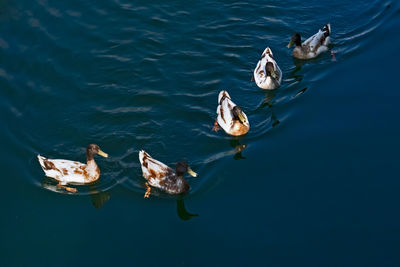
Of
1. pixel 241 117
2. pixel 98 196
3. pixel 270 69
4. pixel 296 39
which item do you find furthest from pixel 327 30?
pixel 98 196

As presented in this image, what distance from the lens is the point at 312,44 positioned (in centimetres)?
1664

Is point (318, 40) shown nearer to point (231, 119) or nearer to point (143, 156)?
point (231, 119)

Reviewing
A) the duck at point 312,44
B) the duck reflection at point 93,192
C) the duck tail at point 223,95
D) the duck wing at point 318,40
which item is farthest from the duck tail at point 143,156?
the duck wing at point 318,40

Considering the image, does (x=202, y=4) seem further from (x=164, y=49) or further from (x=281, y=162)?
(x=281, y=162)

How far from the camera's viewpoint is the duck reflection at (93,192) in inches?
453

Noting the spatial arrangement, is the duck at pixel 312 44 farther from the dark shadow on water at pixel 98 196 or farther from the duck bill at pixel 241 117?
the dark shadow on water at pixel 98 196

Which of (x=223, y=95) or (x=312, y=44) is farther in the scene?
(x=312, y=44)

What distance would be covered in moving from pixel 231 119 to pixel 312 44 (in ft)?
16.9

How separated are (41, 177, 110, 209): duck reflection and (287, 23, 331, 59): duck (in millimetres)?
8581

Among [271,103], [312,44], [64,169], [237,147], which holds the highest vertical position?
[312,44]

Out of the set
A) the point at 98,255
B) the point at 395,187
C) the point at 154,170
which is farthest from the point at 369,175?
the point at 98,255

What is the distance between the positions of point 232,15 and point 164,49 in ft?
11.3

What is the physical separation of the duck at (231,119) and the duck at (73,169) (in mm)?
3463

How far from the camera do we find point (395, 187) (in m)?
11.8
